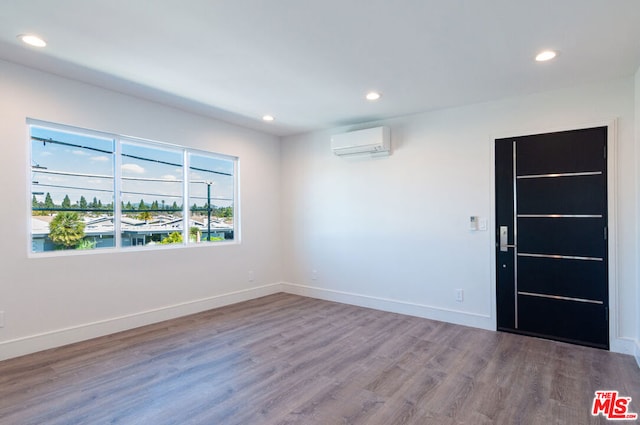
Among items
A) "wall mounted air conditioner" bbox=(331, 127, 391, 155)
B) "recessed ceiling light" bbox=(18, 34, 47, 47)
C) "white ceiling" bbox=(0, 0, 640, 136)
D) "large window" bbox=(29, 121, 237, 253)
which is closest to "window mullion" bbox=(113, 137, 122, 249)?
"large window" bbox=(29, 121, 237, 253)

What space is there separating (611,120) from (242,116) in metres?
4.05

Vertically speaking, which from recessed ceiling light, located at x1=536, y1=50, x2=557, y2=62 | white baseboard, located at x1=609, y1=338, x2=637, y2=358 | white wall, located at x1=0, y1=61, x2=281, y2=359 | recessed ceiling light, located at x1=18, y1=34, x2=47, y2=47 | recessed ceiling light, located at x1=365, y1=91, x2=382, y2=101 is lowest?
white baseboard, located at x1=609, y1=338, x2=637, y2=358

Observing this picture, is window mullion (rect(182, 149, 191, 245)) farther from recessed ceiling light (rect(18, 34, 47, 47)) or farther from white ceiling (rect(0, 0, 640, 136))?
recessed ceiling light (rect(18, 34, 47, 47))

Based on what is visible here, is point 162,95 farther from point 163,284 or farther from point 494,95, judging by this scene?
point 494,95

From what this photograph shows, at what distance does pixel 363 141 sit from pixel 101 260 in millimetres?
3374

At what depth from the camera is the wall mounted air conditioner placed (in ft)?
14.7

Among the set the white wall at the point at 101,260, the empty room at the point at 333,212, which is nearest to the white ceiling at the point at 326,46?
the empty room at the point at 333,212

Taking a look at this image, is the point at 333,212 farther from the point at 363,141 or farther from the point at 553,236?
the point at 553,236

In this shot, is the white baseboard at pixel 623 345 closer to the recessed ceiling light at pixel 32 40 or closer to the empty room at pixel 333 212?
the empty room at pixel 333 212

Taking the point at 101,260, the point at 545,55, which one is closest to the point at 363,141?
the point at 545,55

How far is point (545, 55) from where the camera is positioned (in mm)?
2789

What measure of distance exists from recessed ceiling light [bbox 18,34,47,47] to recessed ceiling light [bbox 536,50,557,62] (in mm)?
3876

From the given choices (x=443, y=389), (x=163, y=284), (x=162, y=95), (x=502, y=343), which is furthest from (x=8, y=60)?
(x=502, y=343)

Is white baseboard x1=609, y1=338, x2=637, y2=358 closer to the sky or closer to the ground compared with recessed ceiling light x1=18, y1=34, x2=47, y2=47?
closer to the ground
